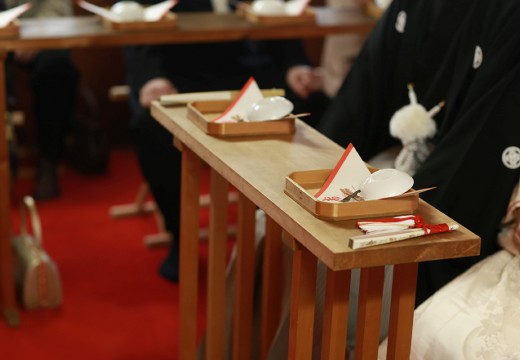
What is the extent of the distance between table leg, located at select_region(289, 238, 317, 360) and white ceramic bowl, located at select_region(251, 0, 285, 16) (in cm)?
206

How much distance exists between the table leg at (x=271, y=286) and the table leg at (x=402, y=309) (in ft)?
2.06

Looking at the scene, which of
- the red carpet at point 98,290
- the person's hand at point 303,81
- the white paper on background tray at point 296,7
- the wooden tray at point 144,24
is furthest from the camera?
the person's hand at point 303,81

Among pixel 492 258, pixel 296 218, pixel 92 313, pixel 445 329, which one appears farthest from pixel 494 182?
pixel 92 313

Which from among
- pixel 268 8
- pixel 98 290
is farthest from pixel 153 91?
pixel 98 290

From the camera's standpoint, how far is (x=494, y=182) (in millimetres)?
2205

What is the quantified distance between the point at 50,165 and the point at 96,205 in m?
0.32

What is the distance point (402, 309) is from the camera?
1.68m

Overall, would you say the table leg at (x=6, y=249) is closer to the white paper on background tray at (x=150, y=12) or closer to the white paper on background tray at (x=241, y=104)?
the white paper on background tray at (x=150, y=12)

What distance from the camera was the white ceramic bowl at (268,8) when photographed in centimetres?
360

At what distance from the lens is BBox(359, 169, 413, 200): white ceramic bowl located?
5.41ft

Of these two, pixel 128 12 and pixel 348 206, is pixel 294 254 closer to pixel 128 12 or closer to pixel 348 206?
pixel 348 206

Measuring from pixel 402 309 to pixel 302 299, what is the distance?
7.1 inches

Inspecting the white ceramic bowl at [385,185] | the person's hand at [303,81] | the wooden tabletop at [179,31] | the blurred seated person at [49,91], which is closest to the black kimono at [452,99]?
the white ceramic bowl at [385,185]

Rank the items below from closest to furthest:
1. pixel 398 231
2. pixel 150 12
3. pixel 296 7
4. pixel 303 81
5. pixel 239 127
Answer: pixel 398 231
pixel 239 127
pixel 150 12
pixel 296 7
pixel 303 81
